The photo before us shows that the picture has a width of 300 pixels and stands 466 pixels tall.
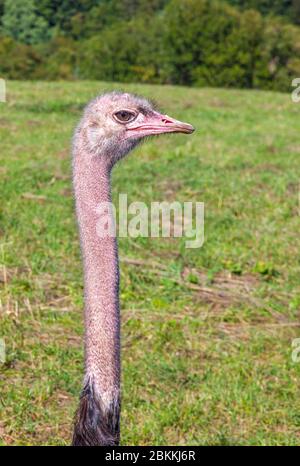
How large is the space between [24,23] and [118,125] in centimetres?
2258

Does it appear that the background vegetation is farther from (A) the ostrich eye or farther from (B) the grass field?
(A) the ostrich eye

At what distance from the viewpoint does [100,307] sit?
2.26m

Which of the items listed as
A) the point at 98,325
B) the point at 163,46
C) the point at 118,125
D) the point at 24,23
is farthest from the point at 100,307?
the point at 163,46

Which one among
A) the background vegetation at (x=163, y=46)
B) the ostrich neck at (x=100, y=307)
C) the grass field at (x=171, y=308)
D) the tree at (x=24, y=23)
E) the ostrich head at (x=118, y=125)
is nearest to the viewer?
the ostrich neck at (x=100, y=307)

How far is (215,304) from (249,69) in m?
27.1

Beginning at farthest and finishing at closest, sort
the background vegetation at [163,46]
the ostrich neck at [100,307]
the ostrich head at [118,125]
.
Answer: the background vegetation at [163,46] < the ostrich head at [118,125] < the ostrich neck at [100,307]

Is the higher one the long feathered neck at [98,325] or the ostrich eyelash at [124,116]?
the ostrich eyelash at [124,116]

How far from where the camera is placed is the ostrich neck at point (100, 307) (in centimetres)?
225

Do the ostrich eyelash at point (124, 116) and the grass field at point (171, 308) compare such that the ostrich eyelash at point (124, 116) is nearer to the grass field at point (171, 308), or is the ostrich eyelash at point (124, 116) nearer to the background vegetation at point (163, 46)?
the grass field at point (171, 308)

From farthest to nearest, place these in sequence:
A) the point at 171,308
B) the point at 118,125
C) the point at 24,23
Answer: the point at 24,23, the point at 171,308, the point at 118,125

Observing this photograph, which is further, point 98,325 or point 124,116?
point 124,116

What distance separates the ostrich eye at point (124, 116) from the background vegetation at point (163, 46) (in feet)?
79.5

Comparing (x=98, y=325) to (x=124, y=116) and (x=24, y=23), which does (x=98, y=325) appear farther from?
(x=24, y=23)

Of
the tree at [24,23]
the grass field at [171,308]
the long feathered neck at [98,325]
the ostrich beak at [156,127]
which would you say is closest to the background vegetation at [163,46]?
the tree at [24,23]
